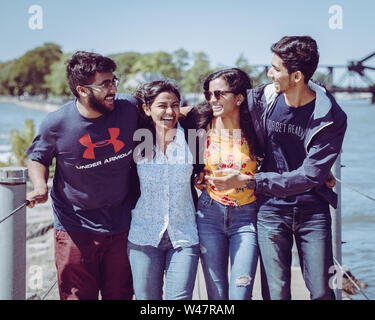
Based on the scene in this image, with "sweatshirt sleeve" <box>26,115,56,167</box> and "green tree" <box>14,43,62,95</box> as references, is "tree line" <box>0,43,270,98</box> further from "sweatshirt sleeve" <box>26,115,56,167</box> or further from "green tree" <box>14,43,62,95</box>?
"sweatshirt sleeve" <box>26,115,56,167</box>

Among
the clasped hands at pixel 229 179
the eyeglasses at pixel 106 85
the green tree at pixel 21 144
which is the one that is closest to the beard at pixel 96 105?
the eyeglasses at pixel 106 85

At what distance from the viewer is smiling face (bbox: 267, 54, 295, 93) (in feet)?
Answer: 8.92

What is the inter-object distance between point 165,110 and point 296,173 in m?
0.92

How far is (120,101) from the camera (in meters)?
3.03

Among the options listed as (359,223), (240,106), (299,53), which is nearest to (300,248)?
(240,106)

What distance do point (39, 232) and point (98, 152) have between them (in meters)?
6.24

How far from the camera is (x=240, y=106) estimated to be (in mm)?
3057

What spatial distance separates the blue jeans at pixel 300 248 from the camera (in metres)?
2.71

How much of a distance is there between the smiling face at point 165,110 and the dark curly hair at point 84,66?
1.22 feet

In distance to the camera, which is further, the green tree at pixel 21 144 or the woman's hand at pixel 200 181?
the green tree at pixel 21 144

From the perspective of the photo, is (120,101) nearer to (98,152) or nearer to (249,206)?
(98,152)

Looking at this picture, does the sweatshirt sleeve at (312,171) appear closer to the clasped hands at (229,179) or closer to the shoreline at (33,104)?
the clasped hands at (229,179)
